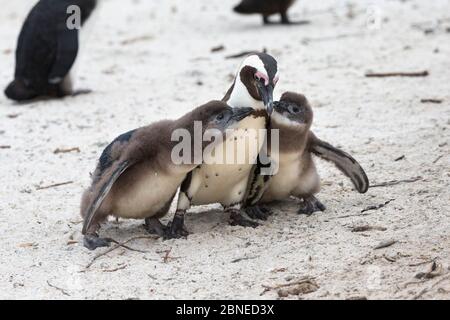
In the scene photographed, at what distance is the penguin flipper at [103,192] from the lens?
3.83 m

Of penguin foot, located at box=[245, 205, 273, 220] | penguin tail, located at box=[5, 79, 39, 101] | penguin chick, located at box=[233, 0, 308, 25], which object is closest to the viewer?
penguin foot, located at box=[245, 205, 273, 220]

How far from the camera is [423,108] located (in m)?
5.83

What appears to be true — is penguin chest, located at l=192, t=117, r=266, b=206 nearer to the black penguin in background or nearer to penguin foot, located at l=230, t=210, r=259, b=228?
penguin foot, located at l=230, t=210, r=259, b=228

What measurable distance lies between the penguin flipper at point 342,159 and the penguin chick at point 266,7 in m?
5.00

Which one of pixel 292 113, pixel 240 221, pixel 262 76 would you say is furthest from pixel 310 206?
pixel 262 76

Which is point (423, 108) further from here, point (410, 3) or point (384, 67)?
point (410, 3)

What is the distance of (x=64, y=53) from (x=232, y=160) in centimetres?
A: 348

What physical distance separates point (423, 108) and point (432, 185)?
151 centimetres

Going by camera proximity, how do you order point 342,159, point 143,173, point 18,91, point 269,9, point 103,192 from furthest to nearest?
point 269,9 → point 18,91 → point 342,159 → point 143,173 → point 103,192

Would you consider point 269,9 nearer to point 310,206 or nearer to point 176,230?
point 310,206

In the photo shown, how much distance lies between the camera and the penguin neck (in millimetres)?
3991

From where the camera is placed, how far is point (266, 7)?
9.37 metres

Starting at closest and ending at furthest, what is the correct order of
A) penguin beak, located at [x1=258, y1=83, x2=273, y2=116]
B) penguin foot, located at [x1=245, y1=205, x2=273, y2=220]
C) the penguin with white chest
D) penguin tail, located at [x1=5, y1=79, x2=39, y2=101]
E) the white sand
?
the white sand, penguin beak, located at [x1=258, y1=83, x2=273, y2=116], the penguin with white chest, penguin foot, located at [x1=245, y1=205, x2=273, y2=220], penguin tail, located at [x1=5, y1=79, x2=39, y2=101]

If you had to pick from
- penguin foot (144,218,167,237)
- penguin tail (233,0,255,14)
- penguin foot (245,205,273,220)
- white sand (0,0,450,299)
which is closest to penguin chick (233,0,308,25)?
penguin tail (233,0,255,14)
